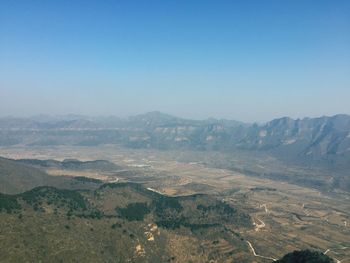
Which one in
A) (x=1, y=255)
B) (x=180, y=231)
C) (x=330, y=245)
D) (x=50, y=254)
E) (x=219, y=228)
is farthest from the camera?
(x=330, y=245)

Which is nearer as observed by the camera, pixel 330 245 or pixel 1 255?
pixel 1 255

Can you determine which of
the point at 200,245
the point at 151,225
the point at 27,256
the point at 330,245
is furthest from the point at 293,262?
the point at 330,245

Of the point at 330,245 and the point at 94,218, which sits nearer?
the point at 94,218

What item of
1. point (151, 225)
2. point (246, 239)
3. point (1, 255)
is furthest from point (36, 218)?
point (246, 239)

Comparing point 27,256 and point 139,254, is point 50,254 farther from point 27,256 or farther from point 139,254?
point 139,254

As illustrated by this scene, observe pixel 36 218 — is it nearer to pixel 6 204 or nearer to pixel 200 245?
pixel 6 204

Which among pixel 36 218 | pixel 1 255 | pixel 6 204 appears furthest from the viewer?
pixel 6 204

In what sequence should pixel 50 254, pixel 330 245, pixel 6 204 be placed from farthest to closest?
pixel 330 245
pixel 6 204
pixel 50 254

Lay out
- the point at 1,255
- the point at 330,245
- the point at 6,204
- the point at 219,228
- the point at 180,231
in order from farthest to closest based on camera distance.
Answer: the point at 330,245 → the point at 219,228 → the point at 180,231 → the point at 6,204 → the point at 1,255

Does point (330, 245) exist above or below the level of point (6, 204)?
below
